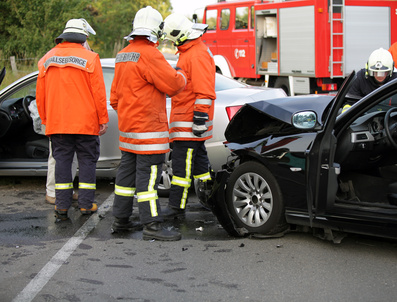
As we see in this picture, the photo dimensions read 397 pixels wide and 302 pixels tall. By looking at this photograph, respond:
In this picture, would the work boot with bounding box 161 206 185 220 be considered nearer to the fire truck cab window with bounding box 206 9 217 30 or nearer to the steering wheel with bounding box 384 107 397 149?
the steering wheel with bounding box 384 107 397 149

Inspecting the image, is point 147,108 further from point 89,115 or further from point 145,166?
point 89,115

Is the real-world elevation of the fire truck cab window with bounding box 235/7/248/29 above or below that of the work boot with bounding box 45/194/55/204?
above

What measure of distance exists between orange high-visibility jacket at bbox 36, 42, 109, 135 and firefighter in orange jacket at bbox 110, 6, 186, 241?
641 mm

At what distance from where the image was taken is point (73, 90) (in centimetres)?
625

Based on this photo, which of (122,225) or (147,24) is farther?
(122,225)

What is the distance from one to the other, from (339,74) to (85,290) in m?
11.5

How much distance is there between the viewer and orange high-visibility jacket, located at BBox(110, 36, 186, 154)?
5473 millimetres

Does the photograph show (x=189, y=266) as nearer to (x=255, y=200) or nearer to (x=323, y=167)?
(x=255, y=200)

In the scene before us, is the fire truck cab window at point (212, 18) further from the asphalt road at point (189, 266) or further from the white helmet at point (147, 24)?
the white helmet at point (147, 24)

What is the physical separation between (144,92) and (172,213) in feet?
4.63

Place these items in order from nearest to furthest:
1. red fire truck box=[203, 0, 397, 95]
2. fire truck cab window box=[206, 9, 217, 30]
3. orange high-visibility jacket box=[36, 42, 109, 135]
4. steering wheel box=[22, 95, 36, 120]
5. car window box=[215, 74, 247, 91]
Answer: orange high-visibility jacket box=[36, 42, 109, 135], car window box=[215, 74, 247, 91], steering wheel box=[22, 95, 36, 120], red fire truck box=[203, 0, 397, 95], fire truck cab window box=[206, 9, 217, 30]

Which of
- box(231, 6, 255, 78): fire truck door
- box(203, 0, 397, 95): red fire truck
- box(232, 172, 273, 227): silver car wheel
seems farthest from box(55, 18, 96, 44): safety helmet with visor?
box(231, 6, 255, 78): fire truck door

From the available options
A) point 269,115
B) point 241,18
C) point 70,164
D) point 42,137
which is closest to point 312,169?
point 269,115

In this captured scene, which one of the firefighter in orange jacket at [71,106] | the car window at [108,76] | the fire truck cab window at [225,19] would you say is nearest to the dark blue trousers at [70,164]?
the firefighter in orange jacket at [71,106]
